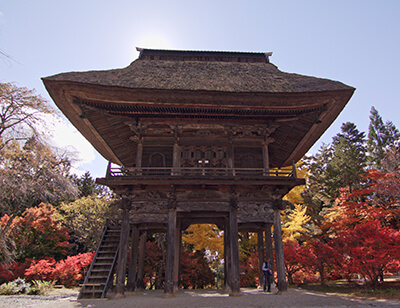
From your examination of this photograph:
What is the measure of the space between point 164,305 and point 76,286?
15188mm

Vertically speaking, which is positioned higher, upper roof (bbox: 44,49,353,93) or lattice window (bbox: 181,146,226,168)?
upper roof (bbox: 44,49,353,93)

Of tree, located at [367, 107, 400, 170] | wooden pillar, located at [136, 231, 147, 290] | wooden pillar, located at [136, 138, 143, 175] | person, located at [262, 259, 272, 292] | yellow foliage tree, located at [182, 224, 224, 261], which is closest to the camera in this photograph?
person, located at [262, 259, 272, 292]

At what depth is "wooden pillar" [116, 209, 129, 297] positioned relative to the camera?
10703mm

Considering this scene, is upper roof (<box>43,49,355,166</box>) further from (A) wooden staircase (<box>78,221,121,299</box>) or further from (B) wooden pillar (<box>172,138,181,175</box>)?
(A) wooden staircase (<box>78,221,121,299</box>)

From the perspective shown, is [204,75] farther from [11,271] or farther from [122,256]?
[11,271]

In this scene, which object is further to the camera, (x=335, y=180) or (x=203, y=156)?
(x=335, y=180)

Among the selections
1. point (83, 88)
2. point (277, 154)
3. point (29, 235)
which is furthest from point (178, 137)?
point (29, 235)

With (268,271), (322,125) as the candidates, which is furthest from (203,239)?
(322,125)

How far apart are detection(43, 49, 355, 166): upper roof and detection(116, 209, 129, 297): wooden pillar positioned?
15.6 ft

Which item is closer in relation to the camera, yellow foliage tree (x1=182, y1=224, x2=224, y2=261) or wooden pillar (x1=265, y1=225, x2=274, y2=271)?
wooden pillar (x1=265, y1=225, x2=274, y2=271)

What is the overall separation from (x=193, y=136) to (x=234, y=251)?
5680 mm

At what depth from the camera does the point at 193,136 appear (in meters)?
12.9

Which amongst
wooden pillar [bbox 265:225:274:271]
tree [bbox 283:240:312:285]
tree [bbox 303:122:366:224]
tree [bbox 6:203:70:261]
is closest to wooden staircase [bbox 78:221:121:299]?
wooden pillar [bbox 265:225:274:271]

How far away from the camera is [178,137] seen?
41.8 ft
